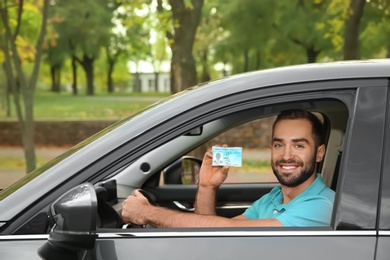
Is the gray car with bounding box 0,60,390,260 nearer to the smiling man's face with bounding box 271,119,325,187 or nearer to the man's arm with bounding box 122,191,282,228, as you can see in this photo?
the man's arm with bounding box 122,191,282,228

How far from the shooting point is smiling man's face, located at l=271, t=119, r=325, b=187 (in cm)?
263

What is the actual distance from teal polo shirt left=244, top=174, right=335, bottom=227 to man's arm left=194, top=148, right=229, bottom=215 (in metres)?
0.21

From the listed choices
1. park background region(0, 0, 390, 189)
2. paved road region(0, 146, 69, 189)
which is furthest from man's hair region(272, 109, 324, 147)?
paved road region(0, 146, 69, 189)

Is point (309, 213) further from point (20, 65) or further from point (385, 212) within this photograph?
point (20, 65)

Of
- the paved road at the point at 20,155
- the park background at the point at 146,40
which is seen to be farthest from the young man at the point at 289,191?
the paved road at the point at 20,155

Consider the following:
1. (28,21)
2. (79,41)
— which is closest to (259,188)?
(28,21)

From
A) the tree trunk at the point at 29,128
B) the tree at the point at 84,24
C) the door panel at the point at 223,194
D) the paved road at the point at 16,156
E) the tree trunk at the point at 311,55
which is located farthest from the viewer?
the tree trunk at the point at 311,55

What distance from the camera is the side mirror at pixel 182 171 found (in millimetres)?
4858

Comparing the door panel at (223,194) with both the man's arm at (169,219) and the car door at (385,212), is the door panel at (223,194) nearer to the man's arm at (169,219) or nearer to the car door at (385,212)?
the man's arm at (169,219)

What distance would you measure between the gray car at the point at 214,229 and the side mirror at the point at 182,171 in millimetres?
2341

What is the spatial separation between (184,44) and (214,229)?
341 inches

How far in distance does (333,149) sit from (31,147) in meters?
9.03

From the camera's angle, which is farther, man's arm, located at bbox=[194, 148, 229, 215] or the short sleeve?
man's arm, located at bbox=[194, 148, 229, 215]

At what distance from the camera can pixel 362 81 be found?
2.29 metres
